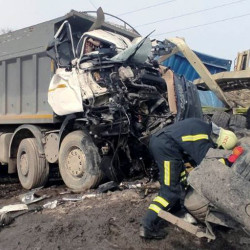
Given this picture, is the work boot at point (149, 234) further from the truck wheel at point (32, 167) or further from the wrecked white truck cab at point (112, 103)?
the truck wheel at point (32, 167)

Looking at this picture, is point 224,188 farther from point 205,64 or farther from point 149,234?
point 205,64

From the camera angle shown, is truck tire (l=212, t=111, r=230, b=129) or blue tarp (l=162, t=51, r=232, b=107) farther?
blue tarp (l=162, t=51, r=232, b=107)

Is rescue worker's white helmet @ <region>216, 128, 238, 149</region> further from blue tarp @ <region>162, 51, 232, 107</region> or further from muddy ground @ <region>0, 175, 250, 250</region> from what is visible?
blue tarp @ <region>162, 51, 232, 107</region>

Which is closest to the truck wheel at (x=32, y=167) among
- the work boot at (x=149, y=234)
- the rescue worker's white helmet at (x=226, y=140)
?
the work boot at (x=149, y=234)

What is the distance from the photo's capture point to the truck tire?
5.42m

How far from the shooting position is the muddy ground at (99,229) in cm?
379

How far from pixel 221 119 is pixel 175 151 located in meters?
1.74

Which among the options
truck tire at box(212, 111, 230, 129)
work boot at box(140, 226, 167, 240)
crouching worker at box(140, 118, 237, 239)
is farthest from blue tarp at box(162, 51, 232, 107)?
work boot at box(140, 226, 167, 240)

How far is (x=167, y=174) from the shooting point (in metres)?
4.00

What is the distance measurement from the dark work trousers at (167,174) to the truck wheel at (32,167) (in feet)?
10.0

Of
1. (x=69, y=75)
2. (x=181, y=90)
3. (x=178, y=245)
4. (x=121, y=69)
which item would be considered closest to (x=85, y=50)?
(x=69, y=75)

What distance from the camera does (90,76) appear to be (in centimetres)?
533

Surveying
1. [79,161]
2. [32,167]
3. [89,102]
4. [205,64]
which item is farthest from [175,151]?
[205,64]

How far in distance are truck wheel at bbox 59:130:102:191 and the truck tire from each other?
1684mm
